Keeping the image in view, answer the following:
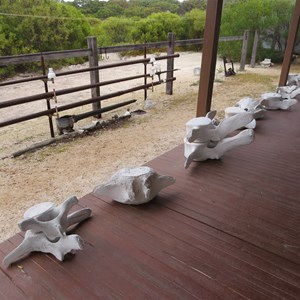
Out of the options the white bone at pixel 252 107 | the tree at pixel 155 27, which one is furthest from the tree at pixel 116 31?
the white bone at pixel 252 107

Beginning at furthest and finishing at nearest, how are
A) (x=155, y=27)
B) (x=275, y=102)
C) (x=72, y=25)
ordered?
1. (x=155, y=27)
2. (x=72, y=25)
3. (x=275, y=102)

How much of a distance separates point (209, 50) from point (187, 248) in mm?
1732

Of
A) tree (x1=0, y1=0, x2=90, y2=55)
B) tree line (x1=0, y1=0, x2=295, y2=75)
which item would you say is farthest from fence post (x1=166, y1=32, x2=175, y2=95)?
tree (x1=0, y1=0, x2=90, y2=55)

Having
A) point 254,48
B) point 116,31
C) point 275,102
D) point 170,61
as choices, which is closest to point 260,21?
point 254,48

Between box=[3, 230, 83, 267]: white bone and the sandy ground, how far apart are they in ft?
3.70

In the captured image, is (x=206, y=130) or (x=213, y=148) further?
(x=213, y=148)

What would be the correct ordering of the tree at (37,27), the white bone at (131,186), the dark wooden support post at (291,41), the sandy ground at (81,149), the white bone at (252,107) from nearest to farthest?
the white bone at (131,186) < the sandy ground at (81,149) < the white bone at (252,107) < the dark wooden support post at (291,41) < the tree at (37,27)

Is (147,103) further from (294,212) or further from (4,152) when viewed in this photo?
(294,212)

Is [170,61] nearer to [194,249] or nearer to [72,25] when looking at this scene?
[72,25]

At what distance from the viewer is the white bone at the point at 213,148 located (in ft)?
6.09

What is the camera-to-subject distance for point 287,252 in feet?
3.92

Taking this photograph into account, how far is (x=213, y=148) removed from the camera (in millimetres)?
1958

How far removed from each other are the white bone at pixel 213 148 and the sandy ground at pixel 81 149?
115 cm

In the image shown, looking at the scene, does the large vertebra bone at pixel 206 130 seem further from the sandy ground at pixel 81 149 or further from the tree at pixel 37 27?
the tree at pixel 37 27
